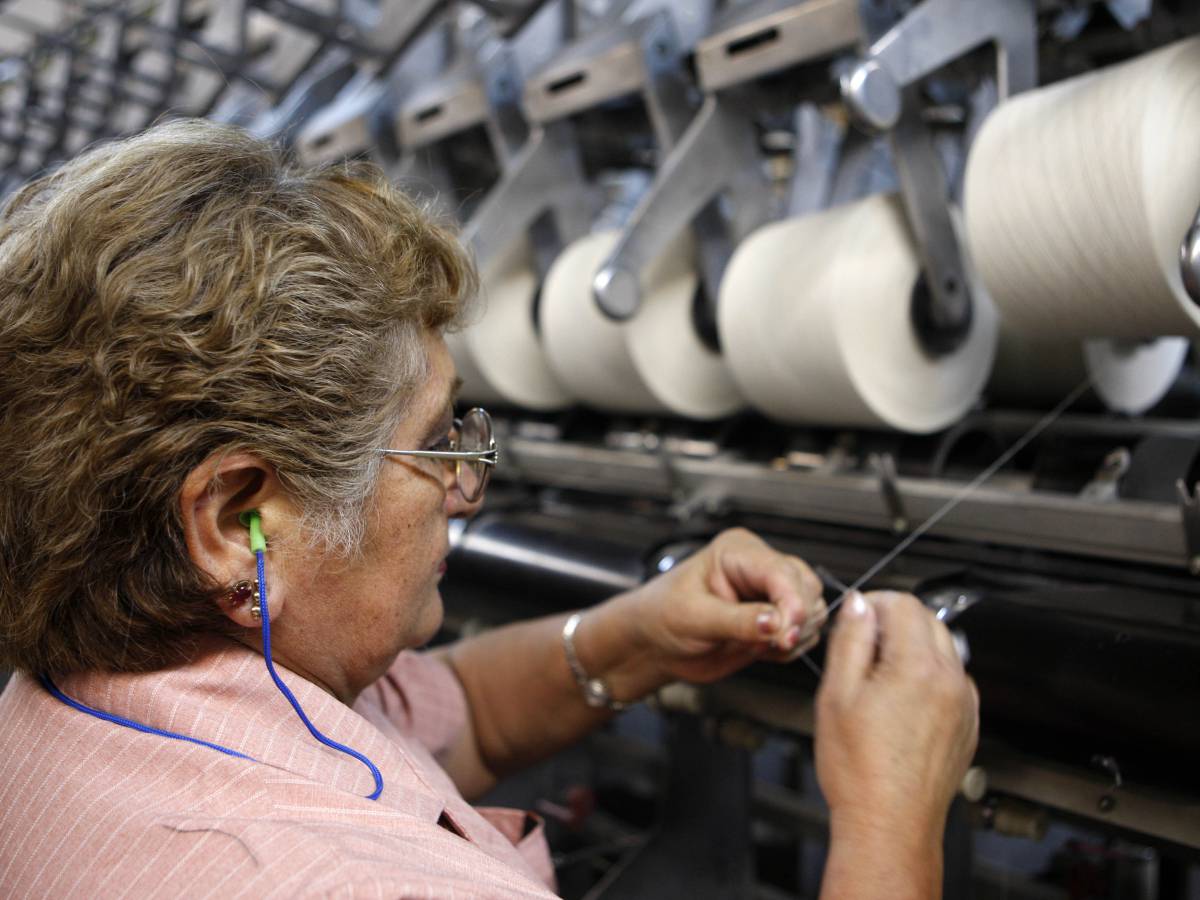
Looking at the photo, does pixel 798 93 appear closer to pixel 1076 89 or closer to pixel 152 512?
pixel 1076 89

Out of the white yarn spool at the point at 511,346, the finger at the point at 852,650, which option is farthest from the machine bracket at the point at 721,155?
the finger at the point at 852,650

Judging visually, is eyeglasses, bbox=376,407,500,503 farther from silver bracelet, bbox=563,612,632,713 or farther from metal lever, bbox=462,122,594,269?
metal lever, bbox=462,122,594,269

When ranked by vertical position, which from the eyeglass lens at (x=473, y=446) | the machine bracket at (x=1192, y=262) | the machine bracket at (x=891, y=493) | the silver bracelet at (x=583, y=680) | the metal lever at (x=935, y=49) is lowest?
the silver bracelet at (x=583, y=680)

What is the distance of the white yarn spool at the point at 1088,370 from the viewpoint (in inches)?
49.3

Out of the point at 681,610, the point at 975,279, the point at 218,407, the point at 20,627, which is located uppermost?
the point at 218,407

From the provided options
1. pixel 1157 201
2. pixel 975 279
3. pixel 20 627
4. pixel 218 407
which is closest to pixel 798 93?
pixel 975 279

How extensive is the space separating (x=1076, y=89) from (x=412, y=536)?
735 mm

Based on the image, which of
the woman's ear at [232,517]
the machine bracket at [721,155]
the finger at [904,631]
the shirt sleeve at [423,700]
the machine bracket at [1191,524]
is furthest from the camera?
the machine bracket at [721,155]

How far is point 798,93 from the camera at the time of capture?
1577 mm

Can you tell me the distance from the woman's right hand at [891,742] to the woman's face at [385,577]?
343mm

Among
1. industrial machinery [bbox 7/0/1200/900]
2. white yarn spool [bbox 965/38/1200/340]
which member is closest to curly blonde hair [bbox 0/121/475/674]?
industrial machinery [bbox 7/0/1200/900]

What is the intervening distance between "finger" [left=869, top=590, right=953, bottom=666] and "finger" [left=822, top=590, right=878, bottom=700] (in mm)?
11

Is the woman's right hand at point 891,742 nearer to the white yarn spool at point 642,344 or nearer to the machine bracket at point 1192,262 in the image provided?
the machine bracket at point 1192,262

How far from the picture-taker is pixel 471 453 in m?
0.92
